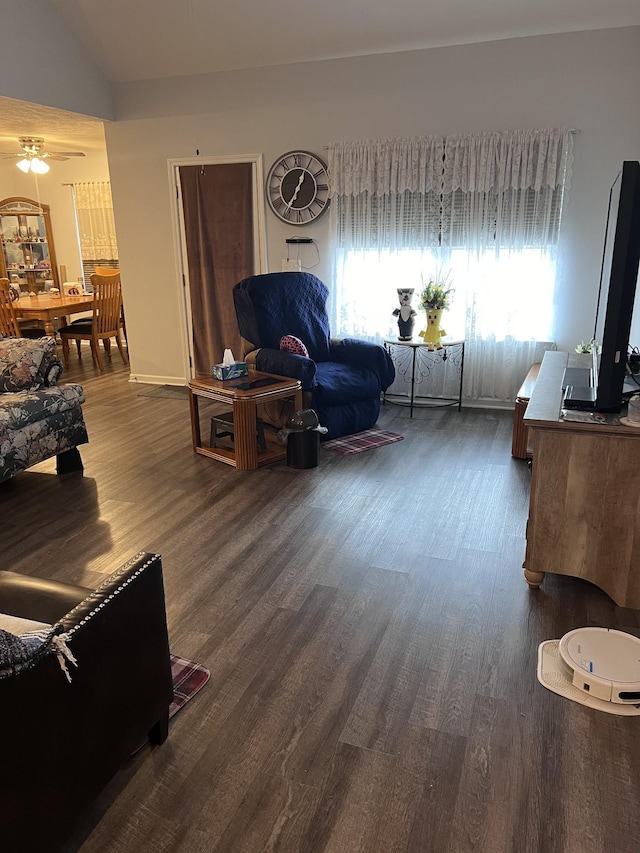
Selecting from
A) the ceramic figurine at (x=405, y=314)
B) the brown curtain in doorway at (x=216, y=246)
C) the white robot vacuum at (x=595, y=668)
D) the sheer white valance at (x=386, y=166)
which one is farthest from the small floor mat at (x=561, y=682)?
the brown curtain in doorway at (x=216, y=246)

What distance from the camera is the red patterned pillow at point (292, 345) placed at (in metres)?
4.43

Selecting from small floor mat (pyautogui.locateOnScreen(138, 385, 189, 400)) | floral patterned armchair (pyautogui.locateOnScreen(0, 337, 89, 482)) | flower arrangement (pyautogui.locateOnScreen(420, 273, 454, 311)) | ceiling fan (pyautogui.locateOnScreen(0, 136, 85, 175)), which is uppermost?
ceiling fan (pyautogui.locateOnScreen(0, 136, 85, 175))

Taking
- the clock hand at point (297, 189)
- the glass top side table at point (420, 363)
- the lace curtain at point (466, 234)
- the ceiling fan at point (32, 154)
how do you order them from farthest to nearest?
the ceiling fan at point (32, 154)
the clock hand at point (297, 189)
the glass top side table at point (420, 363)
the lace curtain at point (466, 234)

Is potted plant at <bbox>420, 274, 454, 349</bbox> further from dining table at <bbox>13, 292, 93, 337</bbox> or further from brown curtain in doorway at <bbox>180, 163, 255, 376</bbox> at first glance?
dining table at <bbox>13, 292, 93, 337</bbox>

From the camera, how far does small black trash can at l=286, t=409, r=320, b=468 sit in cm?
384

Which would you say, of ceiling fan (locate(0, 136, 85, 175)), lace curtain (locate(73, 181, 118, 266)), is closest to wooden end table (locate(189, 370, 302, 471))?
ceiling fan (locate(0, 136, 85, 175))

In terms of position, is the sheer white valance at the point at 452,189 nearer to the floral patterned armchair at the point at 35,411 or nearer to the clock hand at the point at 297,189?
the clock hand at the point at 297,189

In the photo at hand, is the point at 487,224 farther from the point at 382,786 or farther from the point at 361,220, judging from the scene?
the point at 382,786

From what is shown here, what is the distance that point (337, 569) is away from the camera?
8.99 feet

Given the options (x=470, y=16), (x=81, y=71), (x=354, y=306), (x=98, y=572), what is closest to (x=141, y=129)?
(x=81, y=71)

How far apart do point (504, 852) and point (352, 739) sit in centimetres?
49

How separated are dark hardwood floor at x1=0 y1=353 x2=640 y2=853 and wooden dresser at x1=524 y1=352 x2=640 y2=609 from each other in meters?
0.13

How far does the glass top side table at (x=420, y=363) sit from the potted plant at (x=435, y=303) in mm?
101

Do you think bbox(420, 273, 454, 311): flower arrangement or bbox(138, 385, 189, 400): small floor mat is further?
bbox(138, 385, 189, 400): small floor mat
